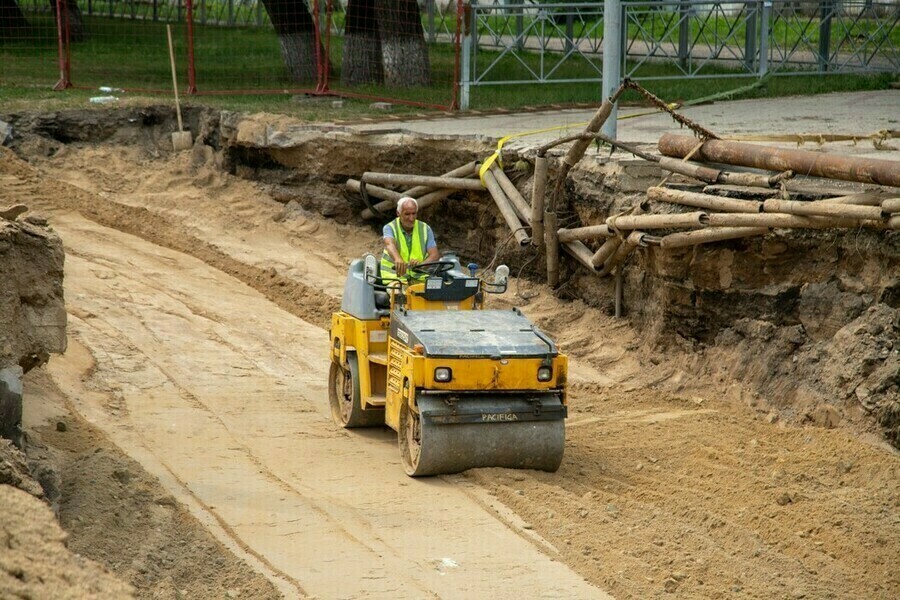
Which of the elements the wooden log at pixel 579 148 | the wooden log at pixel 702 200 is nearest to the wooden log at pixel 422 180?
the wooden log at pixel 579 148

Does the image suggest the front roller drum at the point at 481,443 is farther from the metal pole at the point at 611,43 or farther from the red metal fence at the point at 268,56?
the red metal fence at the point at 268,56

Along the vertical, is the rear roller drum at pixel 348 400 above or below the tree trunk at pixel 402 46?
below

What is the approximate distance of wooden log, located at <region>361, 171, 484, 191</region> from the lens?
16516 mm

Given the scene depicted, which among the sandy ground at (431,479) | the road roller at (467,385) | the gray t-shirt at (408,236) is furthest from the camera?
the gray t-shirt at (408,236)

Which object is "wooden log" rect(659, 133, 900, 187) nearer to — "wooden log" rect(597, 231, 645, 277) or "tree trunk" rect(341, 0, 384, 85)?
"wooden log" rect(597, 231, 645, 277)

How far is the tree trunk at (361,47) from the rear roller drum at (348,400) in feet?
38.6

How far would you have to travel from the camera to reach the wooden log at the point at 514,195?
15.5 metres

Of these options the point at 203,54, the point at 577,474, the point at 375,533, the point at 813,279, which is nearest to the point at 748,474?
the point at 577,474

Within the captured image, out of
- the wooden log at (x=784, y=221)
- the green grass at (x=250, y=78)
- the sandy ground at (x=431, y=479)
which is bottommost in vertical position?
the sandy ground at (x=431, y=479)

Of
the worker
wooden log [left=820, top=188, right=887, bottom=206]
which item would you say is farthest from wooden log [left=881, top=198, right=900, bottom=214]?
the worker

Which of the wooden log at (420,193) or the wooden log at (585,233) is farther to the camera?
the wooden log at (420,193)

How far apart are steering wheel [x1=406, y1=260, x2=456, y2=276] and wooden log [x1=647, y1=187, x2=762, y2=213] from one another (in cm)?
290

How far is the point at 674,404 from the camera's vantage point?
12641 mm

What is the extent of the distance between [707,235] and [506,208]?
152 inches
